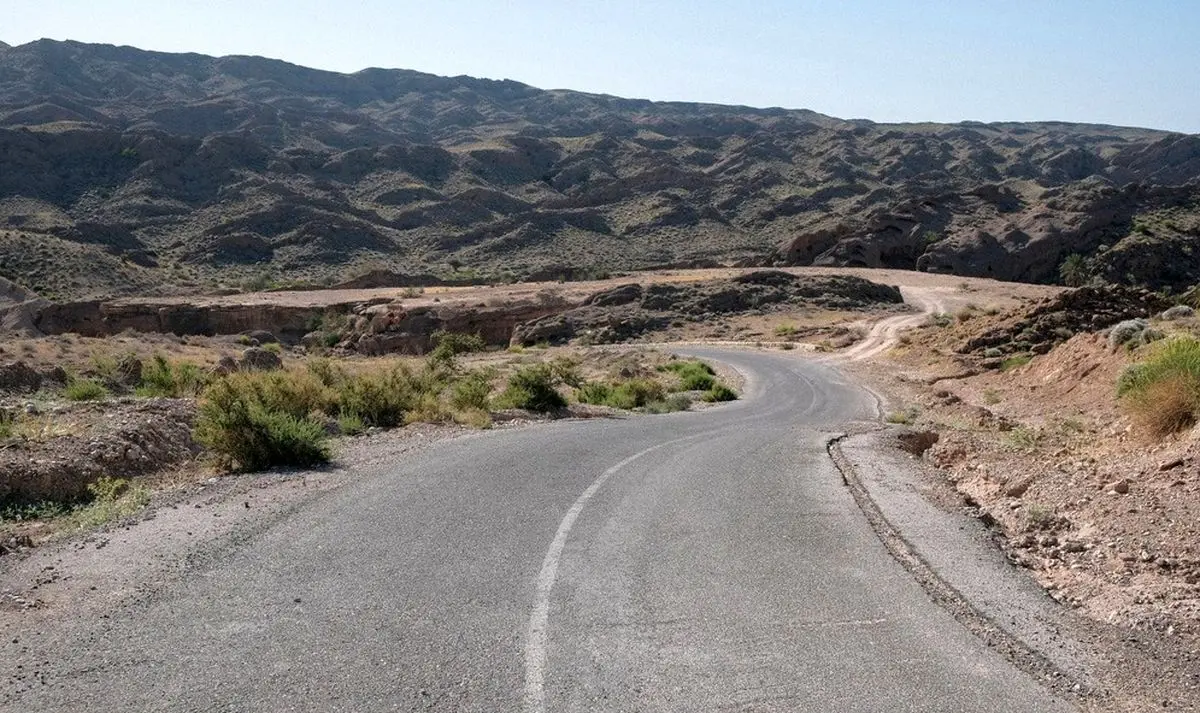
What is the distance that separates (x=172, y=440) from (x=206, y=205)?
323 feet

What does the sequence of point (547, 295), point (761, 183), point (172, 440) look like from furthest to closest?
point (761, 183), point (547, 295), point (172, 440)

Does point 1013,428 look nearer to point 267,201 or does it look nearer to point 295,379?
point 295,379

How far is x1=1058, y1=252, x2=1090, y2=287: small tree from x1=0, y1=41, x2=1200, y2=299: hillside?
86 centimetres

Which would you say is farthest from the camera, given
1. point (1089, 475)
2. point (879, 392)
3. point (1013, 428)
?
point (879, 392)

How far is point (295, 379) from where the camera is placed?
59.5 ft

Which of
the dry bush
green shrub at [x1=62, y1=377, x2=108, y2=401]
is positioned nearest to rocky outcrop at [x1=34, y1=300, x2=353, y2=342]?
green shrub at [x1=62, y1=377, x2=108, y2=401]

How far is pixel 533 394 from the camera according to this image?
72.9 feet

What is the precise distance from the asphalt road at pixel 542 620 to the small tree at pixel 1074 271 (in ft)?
236

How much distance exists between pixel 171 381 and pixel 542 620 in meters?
17.5

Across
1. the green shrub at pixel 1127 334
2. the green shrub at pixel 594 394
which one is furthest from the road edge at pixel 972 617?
the green shrub at pixel 594 394

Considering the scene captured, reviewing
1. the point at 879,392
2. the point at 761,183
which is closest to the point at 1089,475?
the point at 879,392

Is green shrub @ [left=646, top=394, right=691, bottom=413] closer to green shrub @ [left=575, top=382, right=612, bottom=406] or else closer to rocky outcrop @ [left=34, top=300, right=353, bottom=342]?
green shrub @ [left=575, top=382, right=612, bottom=406]

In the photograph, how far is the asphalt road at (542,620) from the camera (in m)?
5.14

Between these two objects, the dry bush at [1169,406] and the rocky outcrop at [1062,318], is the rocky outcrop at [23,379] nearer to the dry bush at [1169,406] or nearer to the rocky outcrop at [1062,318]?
the dry bush at [1169,406]
